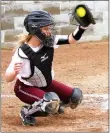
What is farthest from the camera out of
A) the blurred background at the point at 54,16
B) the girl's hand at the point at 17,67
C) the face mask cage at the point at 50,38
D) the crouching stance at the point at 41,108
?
the blurred background at the point at 54,16

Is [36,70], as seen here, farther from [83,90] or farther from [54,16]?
[54,16]

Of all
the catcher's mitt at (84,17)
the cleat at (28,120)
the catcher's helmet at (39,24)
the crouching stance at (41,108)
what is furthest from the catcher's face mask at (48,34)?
the cleat at (28,120)

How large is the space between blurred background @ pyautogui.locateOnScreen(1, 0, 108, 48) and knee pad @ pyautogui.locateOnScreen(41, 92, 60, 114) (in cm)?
474

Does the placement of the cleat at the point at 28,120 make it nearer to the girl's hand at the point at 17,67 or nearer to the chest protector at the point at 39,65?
the chest protector at the point at 39,65

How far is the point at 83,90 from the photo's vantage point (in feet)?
21.3

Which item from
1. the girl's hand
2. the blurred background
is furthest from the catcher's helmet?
the blurred background

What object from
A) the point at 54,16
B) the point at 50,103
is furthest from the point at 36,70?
the point at 54,16

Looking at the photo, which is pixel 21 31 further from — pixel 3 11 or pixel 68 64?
pixel 68 64

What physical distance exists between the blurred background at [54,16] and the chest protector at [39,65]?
4486mm

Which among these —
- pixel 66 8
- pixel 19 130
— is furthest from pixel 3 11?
pixel 19 130

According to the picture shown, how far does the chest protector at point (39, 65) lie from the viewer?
16.4 feet

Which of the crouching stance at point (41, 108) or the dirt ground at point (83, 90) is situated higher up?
the crouching stance at point (41, 108)

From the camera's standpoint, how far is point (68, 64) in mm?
8266

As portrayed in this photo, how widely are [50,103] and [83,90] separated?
5.41ft
